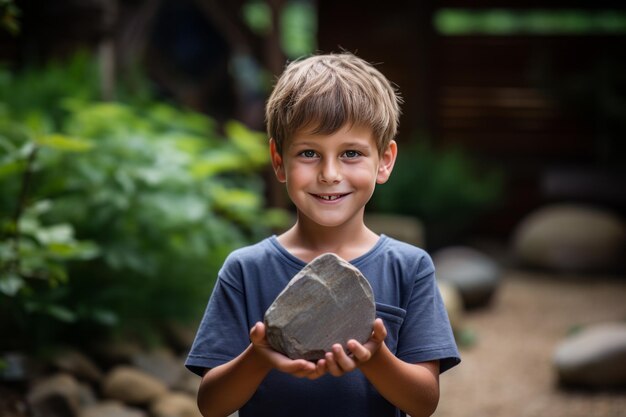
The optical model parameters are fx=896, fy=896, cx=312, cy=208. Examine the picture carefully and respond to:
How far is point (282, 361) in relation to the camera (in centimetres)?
169

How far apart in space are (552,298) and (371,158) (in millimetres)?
6186

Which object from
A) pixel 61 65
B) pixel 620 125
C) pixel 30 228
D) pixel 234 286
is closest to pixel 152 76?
pixel 61 65

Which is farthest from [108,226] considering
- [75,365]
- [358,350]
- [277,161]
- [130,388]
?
[358,350]

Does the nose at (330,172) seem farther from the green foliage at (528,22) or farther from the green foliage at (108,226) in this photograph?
the green foliage at (528,22)

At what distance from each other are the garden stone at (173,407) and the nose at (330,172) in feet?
7.20

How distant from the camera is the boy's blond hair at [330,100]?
6.07 feet

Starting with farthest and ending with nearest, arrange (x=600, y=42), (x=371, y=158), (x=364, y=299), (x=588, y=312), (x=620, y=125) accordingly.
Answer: (x=600, y=42) → (x=620, y=125) → (x=588, y=312) → (x=371, y=158) → (x=364, y=299)

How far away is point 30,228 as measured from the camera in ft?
11.4

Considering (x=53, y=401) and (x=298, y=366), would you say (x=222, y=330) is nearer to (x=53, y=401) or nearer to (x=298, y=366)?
Answer: (x=298, y=366)

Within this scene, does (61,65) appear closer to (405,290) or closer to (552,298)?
(552,298)

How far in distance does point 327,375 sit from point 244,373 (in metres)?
0.21

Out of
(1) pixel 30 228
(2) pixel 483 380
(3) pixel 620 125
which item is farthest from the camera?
(3) pixel 620 125

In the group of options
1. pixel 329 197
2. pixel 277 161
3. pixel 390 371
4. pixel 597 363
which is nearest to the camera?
pixel 390 371

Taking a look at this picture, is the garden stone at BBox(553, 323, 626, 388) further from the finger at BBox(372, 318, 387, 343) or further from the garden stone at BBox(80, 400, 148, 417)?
the finger at BBox(372, 318, 387, 343)
